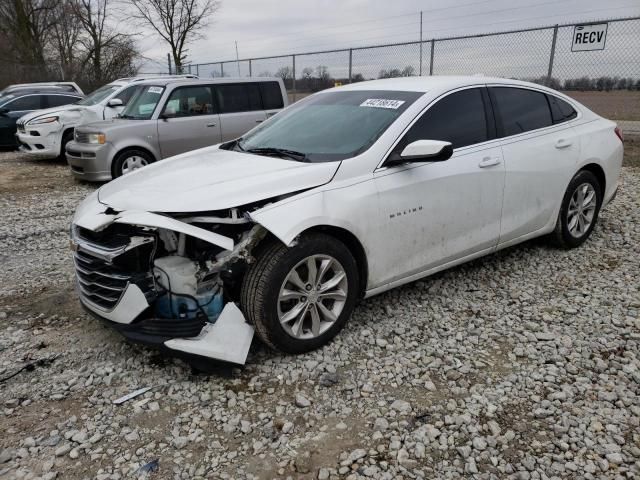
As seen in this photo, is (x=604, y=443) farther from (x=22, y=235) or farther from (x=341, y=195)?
(x=22, y=235)

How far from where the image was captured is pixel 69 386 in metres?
3.00

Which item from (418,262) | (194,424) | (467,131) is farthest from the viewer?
(467,131)

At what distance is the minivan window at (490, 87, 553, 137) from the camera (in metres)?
4.14

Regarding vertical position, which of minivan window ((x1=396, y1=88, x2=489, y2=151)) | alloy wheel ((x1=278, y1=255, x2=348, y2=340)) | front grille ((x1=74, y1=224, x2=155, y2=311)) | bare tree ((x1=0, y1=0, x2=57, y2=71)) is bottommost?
alloy wheel ((x1=278, y1=255, x2=348, y2=340))

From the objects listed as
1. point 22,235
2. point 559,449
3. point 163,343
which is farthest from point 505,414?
point 22,235

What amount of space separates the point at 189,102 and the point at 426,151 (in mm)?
6575

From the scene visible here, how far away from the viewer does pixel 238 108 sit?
30.6ft

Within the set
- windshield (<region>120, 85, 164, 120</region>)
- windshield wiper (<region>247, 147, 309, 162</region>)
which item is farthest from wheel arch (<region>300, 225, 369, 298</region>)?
windshield (<region>120, 85, 164, 120</region>)

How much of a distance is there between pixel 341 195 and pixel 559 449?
1.78 m

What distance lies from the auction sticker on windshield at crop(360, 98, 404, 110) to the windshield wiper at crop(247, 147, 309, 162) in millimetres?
694

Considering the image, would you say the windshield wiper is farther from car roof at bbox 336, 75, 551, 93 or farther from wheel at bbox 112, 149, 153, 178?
wheel at bbox 112, 149, 153, 178

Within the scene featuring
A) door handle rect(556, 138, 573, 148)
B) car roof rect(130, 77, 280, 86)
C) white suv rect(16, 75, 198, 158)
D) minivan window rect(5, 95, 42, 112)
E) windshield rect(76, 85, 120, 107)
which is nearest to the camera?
door handle rect(556, 138, 573, 148)

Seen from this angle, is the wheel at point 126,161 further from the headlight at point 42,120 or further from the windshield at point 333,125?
the windshield at point 333,125

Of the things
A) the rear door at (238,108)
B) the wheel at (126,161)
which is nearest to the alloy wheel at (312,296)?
the wheel at (126,161)
